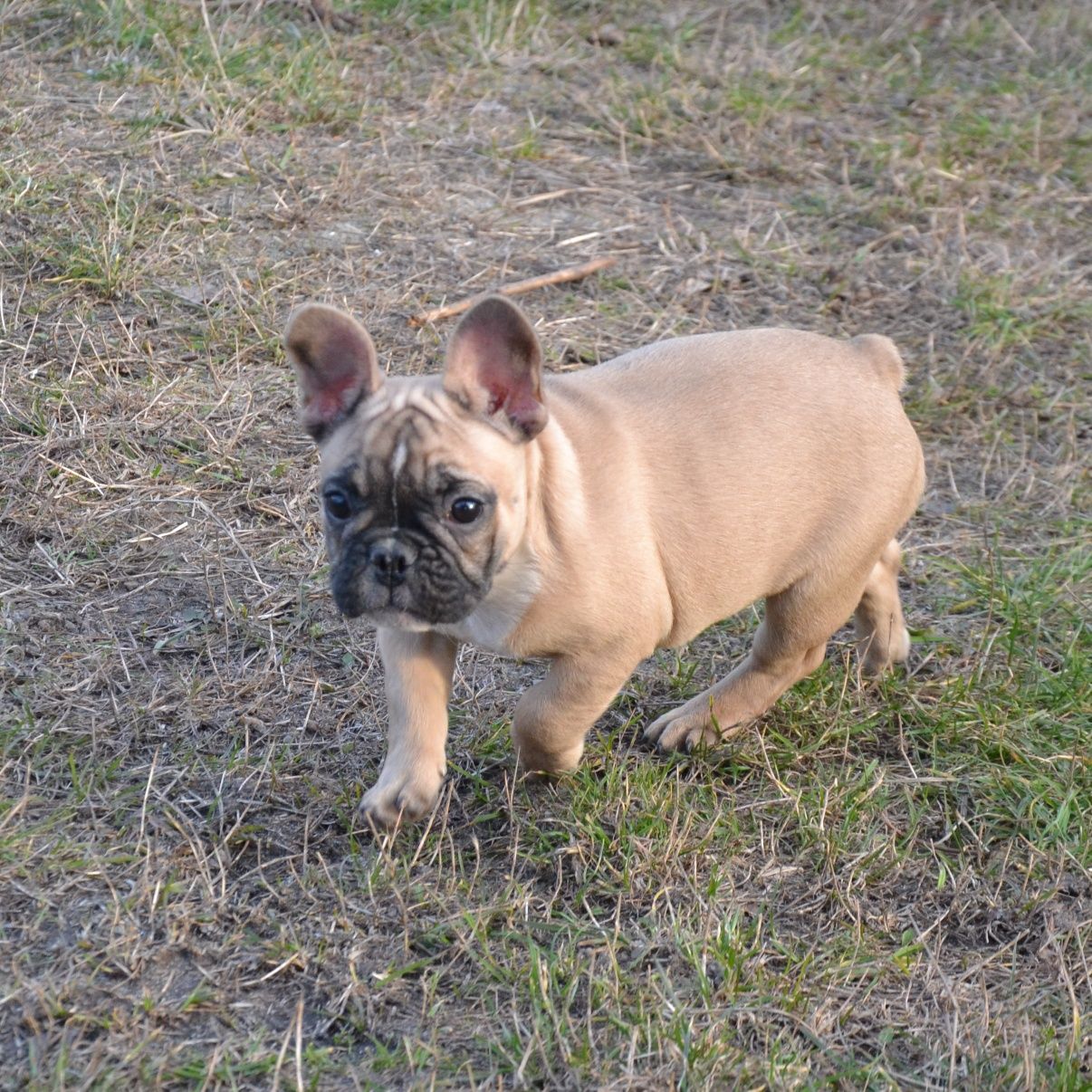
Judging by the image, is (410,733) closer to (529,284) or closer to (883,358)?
(883,358)

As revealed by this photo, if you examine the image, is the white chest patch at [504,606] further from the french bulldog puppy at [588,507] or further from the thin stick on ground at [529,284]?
the thin stick on ground at [529,284]

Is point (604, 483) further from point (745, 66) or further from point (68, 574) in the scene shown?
point (745, 66)

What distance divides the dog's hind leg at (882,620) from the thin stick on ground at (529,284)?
2.37 meters

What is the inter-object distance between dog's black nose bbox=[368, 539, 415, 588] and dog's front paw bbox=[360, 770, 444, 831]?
79 cm

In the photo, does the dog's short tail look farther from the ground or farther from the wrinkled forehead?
the wrinkled forehead

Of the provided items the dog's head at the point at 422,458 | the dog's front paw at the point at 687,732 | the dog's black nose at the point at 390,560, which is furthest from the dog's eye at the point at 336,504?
the dog's front paw at the point at 687,732

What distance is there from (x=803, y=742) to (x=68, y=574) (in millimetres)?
2809

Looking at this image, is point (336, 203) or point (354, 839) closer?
point (354, 839)

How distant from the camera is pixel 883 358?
490 centimetres

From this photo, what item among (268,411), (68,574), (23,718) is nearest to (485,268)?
(268,411)

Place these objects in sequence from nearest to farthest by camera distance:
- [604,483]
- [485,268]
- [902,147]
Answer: [604,483] → [485,268] → [902,147]

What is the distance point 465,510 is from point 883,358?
1775 mm

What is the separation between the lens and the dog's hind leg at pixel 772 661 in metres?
4.89

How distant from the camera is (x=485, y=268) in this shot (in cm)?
745
